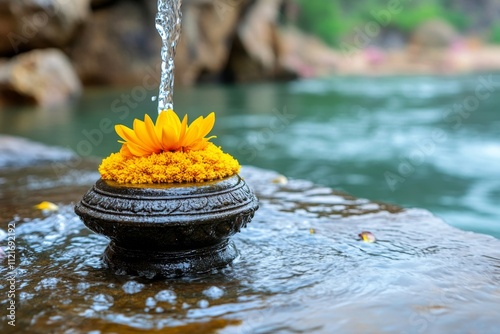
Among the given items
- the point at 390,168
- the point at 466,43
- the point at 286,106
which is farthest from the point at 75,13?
the point at 466,43

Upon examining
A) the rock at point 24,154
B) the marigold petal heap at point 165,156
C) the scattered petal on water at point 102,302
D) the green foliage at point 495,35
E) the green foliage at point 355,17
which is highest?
the green foliage at point 355,17

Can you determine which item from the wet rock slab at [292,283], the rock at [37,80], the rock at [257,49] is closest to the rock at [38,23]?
the rock at [37,80]

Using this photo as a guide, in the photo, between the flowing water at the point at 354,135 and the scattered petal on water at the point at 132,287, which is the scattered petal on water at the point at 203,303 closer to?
the scattered petal on water at the point at 132,287

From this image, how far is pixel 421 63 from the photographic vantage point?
29.0 meters

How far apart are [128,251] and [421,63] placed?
28.5 metres

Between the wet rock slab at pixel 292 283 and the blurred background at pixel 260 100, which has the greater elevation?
the blurred background at pixel 260 100

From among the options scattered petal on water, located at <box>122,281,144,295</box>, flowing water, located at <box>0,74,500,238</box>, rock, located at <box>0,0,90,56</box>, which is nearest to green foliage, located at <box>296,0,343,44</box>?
flowing water, located at <box>0,74,500,238</box>

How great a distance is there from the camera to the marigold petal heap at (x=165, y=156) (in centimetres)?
242

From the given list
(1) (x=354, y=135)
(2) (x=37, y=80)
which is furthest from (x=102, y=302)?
(2) (x=37, y=80)

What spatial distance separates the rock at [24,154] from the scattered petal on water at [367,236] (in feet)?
11.3

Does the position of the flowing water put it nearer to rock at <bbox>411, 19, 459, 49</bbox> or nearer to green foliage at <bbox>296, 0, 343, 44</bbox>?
rock at <bbox>411, 19, 459, 49</bbox>

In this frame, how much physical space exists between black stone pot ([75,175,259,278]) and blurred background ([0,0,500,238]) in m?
3.59

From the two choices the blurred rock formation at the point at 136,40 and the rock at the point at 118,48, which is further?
the rock at the point at 118,48

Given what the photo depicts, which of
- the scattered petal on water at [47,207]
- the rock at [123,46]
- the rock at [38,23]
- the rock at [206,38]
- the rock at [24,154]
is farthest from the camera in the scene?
the rock at [206,38]
